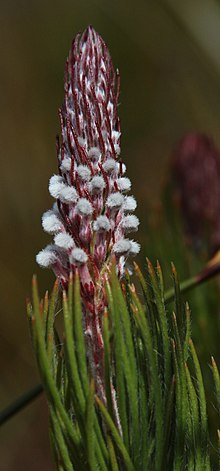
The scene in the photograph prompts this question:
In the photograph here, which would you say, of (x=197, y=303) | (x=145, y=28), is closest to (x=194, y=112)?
(x=145, y=28)

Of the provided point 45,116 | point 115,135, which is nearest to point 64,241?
point 115,135

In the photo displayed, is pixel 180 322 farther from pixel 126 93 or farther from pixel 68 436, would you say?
pixel 126 93

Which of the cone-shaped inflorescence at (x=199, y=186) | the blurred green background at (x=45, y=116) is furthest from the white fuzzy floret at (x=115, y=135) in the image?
the blurred green background at (x=45, y=116)

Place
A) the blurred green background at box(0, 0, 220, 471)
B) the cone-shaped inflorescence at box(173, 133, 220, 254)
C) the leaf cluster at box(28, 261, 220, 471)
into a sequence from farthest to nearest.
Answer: the blurred green background at box(0, 0, 220, 471)
the cone-shaped inflorescence at box(173, 133, 220, 254)
the leaf cluster at box(28, 261, 220, 471)

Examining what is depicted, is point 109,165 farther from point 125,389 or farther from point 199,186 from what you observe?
→ point 199,186

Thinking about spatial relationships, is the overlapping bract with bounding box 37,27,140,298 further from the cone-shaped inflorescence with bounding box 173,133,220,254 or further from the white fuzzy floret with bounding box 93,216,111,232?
the cone-shaped inflorescence with bounding box 173,133,220,254

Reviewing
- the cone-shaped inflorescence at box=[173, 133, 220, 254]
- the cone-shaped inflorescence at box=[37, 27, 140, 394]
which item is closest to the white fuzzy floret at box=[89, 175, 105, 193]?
the cone-shaped inflorescence at box=[37, 27, 140, 394]

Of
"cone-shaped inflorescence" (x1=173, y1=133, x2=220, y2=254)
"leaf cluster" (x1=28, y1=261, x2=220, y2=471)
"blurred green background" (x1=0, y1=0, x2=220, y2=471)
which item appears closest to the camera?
"leaf cluster" (x1=28, y1=261, x2=220, y2=471)

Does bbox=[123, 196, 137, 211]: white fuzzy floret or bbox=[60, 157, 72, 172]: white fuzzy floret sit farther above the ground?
bbox=[60, 157, 72, 172]: white fuzzy floret
